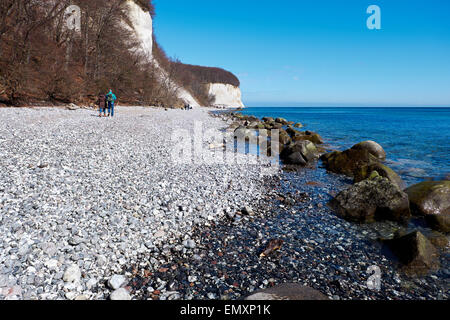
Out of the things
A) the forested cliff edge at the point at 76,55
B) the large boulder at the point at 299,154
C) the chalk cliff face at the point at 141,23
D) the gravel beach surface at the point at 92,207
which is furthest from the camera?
the chalk cliff face at the point at 141,23

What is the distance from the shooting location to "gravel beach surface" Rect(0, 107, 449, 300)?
161 inches

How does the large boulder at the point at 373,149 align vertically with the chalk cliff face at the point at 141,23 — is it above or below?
below

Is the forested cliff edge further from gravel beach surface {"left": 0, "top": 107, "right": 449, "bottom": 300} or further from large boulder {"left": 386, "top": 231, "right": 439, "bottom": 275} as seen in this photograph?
large boulder {"left": 386, "top": 231, "right": 439, "bottom": 275}

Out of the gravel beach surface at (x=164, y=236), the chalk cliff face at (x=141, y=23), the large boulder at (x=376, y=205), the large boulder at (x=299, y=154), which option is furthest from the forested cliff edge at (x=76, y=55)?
the large boulder at (x=376, y=205)

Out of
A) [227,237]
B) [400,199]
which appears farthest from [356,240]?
[227,237]

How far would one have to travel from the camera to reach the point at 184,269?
15.1 ft

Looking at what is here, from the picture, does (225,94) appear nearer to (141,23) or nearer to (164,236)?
(141,23)

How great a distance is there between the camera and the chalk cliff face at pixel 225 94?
125625mm

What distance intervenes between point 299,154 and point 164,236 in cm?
1029

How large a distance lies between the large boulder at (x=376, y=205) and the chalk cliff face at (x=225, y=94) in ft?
388

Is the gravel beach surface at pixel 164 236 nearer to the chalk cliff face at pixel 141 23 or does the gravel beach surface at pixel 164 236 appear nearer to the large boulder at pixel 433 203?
the large boulder at pixel 433 203

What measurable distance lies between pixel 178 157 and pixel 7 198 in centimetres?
652

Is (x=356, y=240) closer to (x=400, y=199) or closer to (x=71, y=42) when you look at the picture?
(x=400, y=199)

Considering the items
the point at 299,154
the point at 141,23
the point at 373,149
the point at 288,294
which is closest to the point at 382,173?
the point at 299,154
